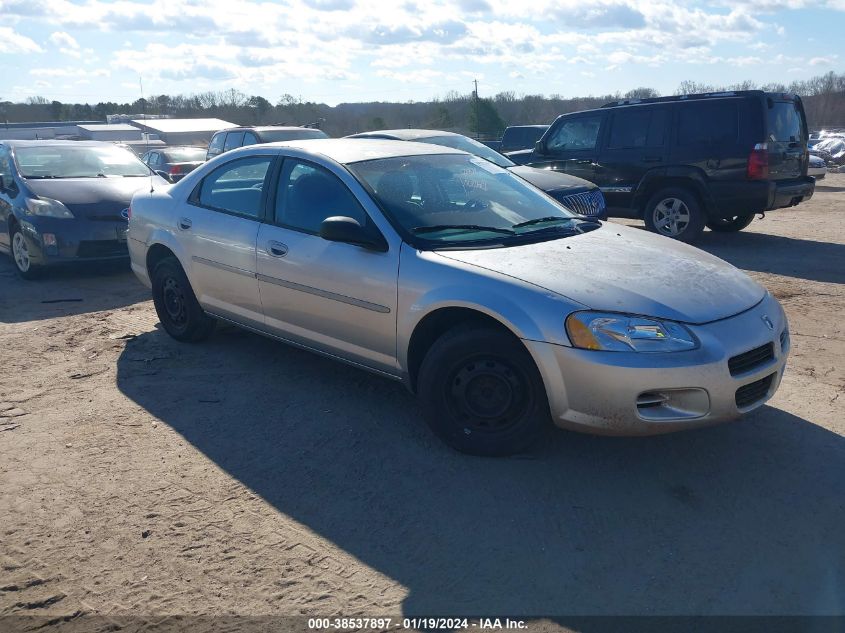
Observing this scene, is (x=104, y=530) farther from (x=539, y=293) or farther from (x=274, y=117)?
(x=274, y=117)

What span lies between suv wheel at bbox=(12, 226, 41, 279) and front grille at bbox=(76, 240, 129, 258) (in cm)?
67

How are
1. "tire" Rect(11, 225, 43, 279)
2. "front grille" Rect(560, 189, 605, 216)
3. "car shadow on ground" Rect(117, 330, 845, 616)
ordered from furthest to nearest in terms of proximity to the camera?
"front grille" Rect(560, 189, 605, 216)
"tire" Rect(11, 225, 43, 279)
"car shadow on ground" Rect(117, 330, 845, 616)

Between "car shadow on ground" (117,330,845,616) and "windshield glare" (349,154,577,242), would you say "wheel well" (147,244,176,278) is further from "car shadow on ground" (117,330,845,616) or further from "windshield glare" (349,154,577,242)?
"windshield glare" (349,154,577,242)

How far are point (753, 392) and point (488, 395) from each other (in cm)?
131

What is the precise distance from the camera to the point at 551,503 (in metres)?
3.58

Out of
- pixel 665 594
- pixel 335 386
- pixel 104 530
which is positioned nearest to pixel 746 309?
pixel 665 594

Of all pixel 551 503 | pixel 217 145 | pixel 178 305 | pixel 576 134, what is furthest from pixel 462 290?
pixel 217 145

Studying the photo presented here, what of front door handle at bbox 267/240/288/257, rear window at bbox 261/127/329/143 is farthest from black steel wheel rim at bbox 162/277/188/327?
rear window at bbox 261/127/329/143

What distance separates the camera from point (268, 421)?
4617 mm

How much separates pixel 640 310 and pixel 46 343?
16.5 feet

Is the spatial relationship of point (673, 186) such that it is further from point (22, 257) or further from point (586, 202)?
point (22, 257)

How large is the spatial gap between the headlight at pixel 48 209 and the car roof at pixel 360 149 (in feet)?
14.1

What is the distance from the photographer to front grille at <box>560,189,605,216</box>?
8812 millimetres

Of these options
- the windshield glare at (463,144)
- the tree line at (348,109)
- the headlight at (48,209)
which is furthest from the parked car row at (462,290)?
the tree line at (348,109)
